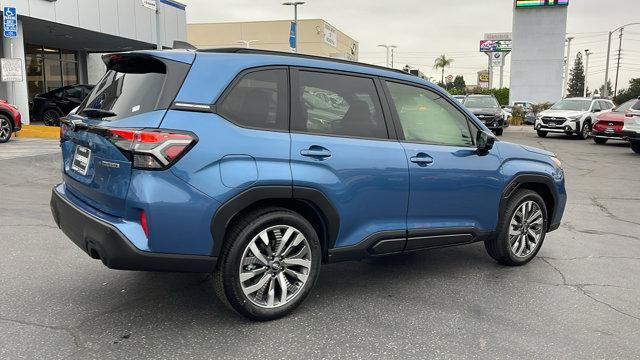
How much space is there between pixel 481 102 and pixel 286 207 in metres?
19.9

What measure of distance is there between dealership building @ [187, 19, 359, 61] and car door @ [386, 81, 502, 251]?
220ft

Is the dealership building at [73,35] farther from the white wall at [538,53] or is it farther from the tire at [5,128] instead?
the white wall at [538,53]

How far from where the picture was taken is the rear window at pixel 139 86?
3.29 metres

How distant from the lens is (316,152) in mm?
3588

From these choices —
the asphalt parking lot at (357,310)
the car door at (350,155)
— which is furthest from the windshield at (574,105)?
the car door at (350,155)

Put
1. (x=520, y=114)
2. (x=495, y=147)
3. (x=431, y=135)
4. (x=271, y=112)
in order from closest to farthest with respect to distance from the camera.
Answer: (x=271, y=112)
(x=431, y=135)
(x=495, y=147)
(x=520, y=114)

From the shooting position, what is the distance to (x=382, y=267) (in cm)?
493

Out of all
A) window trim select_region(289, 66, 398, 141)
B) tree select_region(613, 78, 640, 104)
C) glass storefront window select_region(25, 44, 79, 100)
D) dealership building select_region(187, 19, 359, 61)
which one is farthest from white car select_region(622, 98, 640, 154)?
tree select_region(613, 78, 640, 104)

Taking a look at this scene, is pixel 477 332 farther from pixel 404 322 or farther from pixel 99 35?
pixel 99 35

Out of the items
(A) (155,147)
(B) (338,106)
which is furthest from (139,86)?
(B) (338,106)

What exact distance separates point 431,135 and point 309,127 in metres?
1.19

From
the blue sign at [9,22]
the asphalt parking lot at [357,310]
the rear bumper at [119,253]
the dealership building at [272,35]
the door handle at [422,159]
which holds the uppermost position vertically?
the dealership building at [272,35]

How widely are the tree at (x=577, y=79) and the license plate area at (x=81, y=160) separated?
14269cm

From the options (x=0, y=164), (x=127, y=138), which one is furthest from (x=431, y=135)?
(x=0, y=164)
